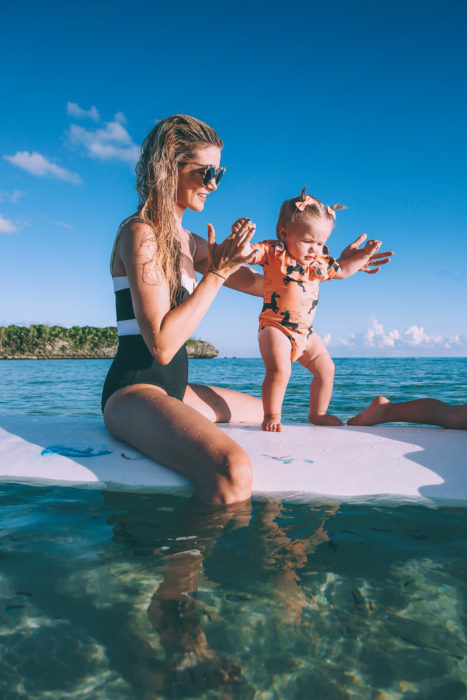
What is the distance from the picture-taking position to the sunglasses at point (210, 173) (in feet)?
8.25

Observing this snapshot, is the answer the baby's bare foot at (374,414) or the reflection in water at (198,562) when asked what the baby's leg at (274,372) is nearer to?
the baby's bare foot at (374,414)

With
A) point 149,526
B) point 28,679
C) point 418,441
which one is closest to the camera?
point 28,679

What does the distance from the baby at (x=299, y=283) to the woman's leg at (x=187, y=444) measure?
3.28 feet

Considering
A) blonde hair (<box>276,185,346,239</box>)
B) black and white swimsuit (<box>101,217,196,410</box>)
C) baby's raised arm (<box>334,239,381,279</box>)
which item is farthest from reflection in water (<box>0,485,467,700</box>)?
blonde hair (<box>276,185,346,239</box>)

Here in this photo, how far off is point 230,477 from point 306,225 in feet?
6.36

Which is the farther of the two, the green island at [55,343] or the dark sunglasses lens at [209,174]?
the green island at [55,343]

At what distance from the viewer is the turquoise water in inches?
43.8

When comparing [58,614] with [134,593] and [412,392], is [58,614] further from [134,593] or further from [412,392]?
[412,392]

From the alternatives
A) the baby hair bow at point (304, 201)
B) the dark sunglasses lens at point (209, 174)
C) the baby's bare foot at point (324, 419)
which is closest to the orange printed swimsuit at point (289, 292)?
the baby hair bow at point (304, 201)

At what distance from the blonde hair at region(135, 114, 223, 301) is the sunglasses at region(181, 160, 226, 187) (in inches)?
3.8

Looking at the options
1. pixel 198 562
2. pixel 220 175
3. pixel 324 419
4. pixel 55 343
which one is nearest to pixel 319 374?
pixel 324 419

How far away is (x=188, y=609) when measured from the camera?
4.37 feet

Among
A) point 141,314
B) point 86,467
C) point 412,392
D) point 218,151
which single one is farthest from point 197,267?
point 412,392

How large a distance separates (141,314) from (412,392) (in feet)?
24.2
